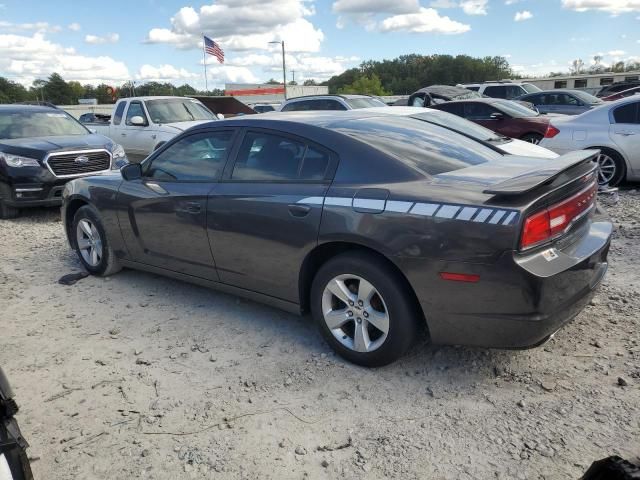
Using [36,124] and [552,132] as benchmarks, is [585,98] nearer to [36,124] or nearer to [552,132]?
[552,132]

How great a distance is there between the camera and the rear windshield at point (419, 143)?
3.33m

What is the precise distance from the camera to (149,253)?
4605mm

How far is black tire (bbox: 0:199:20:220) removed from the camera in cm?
823

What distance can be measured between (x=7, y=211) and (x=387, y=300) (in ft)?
24.7

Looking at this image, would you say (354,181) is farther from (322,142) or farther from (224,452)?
(224,452)

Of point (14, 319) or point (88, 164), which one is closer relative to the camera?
point (14, 319)

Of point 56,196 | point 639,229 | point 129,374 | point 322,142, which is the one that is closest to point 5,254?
point 56,196

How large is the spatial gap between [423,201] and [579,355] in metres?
1.49

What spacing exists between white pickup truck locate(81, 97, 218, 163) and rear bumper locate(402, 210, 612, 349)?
8.90m

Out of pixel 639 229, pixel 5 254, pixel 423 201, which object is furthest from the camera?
pixel 5 254

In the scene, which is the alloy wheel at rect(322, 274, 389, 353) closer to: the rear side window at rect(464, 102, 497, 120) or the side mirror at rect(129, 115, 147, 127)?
the side mirror at rect(129, 115, 147, 127)

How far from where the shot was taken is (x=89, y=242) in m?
5.30

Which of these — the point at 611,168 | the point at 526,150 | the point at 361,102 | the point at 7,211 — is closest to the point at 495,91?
the point at 361,102

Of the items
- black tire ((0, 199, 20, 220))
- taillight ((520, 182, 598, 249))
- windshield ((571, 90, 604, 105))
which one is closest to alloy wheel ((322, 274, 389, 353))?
taillight ((520, 182, 598, 249))
